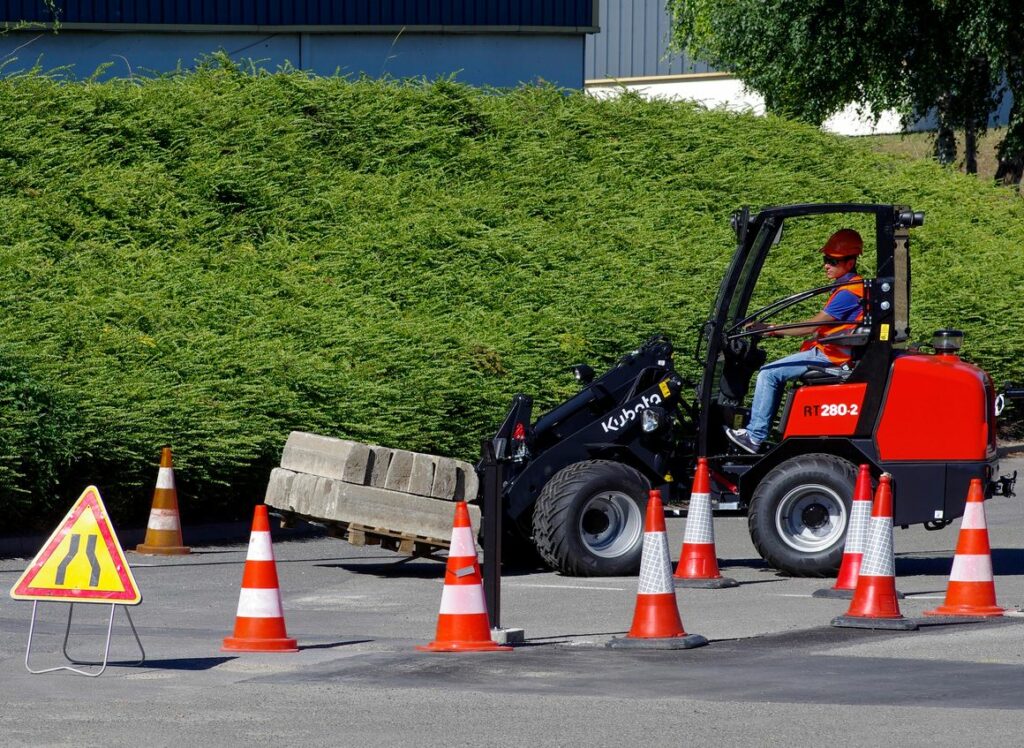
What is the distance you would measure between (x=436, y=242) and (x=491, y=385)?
15.3ft

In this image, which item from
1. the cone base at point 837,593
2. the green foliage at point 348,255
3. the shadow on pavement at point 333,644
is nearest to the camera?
the shadow on pavement at point 333,644

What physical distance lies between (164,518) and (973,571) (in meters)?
6.24

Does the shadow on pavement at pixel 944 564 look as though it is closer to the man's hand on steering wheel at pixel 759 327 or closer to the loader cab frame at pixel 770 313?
the loader cab frame at pixel 770 313

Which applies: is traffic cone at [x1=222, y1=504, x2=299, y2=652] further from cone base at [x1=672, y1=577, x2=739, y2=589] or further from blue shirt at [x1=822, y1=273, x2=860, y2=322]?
blue shirt at [x1=822, y1=273, x2=860, y2=322]

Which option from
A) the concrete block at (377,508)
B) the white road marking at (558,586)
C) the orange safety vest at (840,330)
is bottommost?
the white road marking at (558,586)

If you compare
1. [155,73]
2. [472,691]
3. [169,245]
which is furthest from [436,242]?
[472,691]

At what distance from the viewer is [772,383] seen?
1187 centimetres

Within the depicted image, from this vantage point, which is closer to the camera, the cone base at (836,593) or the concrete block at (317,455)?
the cone base at (836,593)

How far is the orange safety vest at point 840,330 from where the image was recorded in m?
11.8

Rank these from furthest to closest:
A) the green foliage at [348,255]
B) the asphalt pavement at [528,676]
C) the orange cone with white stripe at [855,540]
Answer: the green foliage at [348,255] → the orange cone with white stripe at [855,540] → the asphalt pavement at [528,676]

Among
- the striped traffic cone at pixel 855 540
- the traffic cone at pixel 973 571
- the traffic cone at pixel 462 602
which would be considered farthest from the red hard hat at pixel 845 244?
the traffic cone at pixel 462 602

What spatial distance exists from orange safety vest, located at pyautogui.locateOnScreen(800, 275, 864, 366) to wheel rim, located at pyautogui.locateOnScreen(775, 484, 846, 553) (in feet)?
3.30

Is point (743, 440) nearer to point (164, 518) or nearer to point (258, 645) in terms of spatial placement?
point (164, 518)

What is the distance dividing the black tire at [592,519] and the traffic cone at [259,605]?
10.6ft
